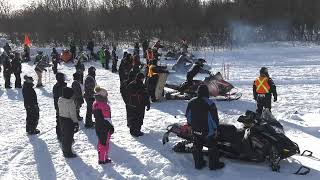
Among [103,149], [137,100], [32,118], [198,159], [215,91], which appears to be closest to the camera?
[198,159]

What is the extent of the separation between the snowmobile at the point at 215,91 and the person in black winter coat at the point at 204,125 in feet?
21.6

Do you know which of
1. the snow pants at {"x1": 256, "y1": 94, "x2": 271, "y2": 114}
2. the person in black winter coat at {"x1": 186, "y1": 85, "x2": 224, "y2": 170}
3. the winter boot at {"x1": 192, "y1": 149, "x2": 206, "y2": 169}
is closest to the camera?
the person in black winter coat at {"x1": 186, "y1": 85, "x2": 224, "y2": 170}

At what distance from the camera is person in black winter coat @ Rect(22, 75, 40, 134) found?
39.4 ft

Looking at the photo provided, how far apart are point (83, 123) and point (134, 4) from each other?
119 feet

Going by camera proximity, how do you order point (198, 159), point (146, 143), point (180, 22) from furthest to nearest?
point (180, 22)
point (146, 143)
point (198, 159)

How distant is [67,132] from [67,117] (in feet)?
1.08

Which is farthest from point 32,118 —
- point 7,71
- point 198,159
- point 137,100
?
point 7,71

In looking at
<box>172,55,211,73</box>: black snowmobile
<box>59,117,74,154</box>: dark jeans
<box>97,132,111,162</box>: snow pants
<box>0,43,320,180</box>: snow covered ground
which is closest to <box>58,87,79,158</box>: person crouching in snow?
<box>59,117,74,154</box>: dark jeans

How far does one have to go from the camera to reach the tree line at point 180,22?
3947cm

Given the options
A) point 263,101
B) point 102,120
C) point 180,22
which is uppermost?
point 180,22

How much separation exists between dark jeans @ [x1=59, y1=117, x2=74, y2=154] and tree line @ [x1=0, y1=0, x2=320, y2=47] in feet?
87.6

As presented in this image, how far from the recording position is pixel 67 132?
1002 cm

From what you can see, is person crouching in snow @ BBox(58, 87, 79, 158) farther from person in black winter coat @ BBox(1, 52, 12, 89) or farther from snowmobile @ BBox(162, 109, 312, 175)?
person in black winter coat @ BBox(1, 52, 12, 89)

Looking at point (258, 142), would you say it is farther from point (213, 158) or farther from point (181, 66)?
point (181, 66)
